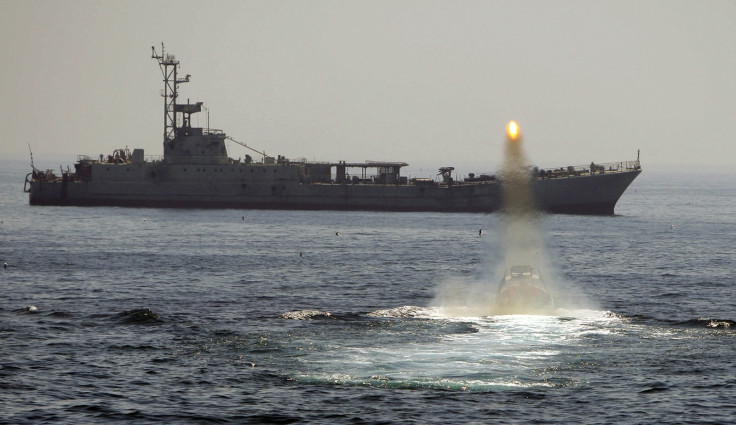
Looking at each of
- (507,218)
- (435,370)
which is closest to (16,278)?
(435,370)

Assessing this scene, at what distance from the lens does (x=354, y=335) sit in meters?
56.3

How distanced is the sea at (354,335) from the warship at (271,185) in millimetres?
39729

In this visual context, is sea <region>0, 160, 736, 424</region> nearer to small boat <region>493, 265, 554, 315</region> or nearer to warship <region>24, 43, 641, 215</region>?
small boat <region>493, 265, 554, 315</region>

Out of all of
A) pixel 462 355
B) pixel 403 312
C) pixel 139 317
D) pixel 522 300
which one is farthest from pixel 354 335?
pixel 139 317

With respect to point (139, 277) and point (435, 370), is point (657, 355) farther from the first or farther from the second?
point (139, 277)

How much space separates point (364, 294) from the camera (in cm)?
7412

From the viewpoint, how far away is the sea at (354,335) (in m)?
42.1

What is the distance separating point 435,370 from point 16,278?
47192 mm

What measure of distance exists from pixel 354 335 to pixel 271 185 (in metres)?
101

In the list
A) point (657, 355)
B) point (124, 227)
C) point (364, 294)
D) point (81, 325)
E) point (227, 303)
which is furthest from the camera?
point (124, 227)

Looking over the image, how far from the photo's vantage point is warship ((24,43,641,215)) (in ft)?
494

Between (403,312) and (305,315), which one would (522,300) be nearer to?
(403,312)

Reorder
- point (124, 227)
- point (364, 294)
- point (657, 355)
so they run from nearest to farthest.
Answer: point (657, 355) → point (364, 294) → point (124, 227)

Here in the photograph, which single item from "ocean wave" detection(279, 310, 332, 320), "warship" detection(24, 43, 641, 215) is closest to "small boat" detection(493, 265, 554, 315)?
"ocean wave" detection(279, 310, 332, 320)
